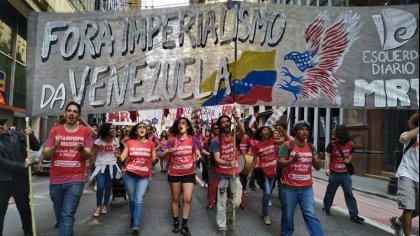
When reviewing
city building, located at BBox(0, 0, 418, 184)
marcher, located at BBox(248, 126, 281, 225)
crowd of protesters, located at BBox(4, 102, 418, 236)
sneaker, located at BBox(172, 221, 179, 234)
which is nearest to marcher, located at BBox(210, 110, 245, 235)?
crowd of protesters, located at BBox(4, 102, 418, 236)

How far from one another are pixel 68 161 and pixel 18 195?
1.57 m

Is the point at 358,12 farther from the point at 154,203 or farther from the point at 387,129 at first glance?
the point at 387,129

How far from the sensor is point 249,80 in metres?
6.46

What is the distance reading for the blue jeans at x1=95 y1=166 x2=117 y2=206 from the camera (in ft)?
27.5

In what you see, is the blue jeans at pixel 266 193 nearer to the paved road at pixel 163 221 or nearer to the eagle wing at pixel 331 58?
the paved road at pixel 163 221

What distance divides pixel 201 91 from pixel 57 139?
2.07 meters

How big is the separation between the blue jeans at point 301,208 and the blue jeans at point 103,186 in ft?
12.1

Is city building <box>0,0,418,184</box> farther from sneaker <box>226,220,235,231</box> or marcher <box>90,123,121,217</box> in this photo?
sneaker <box>226,220,235,231</box>

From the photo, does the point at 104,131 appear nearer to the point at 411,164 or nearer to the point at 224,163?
the point at 224,163

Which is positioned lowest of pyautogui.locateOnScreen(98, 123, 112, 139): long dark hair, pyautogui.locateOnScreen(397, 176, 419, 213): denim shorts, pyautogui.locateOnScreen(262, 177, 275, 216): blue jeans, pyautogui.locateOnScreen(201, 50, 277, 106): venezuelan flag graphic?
pyautogui.locateOnScreen(262, 177, 275, 216): blue jeans

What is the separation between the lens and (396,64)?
20.1 feet

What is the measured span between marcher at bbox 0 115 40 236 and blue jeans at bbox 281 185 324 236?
3.40 m

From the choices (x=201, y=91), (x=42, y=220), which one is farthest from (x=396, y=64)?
(x=42, y=220)

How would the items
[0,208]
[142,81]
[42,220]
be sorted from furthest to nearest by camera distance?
[42,220]
[142,81]
[0,208]
